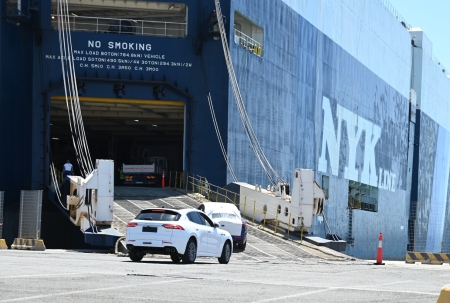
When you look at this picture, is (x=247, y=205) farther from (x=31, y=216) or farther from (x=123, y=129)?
(x=123, y=129)

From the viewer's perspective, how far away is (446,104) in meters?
101

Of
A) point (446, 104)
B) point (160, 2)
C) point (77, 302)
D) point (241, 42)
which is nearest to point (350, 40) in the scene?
point (241, 42)

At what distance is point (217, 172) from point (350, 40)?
26991mm

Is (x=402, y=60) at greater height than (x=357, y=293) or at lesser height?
greater

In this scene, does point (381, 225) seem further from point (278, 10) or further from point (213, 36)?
point (213, 36)

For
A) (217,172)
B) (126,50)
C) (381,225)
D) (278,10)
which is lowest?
(381,225)

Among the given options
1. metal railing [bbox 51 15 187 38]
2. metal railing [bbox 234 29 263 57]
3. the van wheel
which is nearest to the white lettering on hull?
metal railing [bbox 234 29 263 57]

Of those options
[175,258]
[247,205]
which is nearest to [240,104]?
[247,205]

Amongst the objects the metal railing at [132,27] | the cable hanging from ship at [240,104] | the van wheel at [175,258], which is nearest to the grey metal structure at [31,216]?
the van wheel at [175,258]

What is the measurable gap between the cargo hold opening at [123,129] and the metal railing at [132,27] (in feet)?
12.1

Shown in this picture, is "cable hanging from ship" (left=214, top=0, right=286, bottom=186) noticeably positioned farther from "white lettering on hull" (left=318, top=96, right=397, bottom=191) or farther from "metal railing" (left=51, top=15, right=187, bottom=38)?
"white lettering on hull" (left=318, top=96, right=397, bottom=191)

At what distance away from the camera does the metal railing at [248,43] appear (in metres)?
45.9

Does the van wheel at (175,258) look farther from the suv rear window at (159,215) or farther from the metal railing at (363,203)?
the metal railing at (363,203)

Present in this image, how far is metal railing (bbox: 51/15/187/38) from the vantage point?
141 feet
